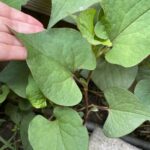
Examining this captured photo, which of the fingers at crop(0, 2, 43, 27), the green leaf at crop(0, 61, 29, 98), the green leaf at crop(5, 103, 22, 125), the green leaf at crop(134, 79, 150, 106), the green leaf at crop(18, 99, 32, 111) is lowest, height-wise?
the green leaf at crop(5, 103, 22, 125)

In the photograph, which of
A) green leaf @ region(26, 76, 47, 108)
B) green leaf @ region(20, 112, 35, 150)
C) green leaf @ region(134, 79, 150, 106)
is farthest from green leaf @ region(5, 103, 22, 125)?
green leaf @ region(134, 79, 150, 106)

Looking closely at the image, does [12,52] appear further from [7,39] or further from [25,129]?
[25,129]

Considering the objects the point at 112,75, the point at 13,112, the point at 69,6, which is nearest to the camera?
the point at 69,6

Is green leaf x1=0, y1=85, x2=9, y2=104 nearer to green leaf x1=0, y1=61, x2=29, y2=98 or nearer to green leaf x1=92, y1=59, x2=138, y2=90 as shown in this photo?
green leaf x1=0, y1=61, x2=29, y2=98

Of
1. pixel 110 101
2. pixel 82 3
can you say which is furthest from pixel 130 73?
pixel 82 3

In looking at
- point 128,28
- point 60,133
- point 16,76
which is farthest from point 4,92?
point 128,28

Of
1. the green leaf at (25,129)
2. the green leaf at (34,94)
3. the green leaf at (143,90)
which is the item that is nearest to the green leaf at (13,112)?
the green leaf at (25,129)

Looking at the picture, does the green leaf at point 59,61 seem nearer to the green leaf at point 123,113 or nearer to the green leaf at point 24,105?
the green leaf at point 123,113
